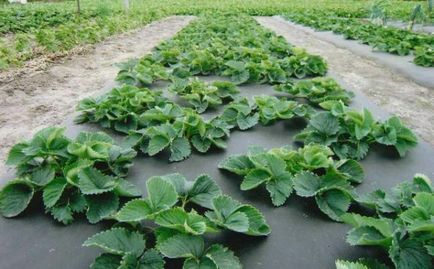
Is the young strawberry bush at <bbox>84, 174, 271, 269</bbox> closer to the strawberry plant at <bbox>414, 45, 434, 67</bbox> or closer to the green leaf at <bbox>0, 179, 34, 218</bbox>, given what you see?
the green leaf at <bbox>0, 179, 34, 218</bbox>

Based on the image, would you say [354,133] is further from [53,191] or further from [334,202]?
[53,191]

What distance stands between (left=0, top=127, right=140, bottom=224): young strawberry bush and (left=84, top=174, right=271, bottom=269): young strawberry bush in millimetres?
204

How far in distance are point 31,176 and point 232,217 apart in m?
1.04

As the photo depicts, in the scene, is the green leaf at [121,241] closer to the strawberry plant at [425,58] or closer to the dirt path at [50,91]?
the dirt path at [50,91]

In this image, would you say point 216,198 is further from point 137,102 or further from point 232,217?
point 137,102

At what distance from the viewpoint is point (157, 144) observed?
2.35 meters

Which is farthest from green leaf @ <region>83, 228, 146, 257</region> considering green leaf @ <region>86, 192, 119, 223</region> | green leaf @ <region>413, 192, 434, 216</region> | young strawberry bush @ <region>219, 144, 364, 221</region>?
green leaf @ <region>413, 192, 434, 216</region>

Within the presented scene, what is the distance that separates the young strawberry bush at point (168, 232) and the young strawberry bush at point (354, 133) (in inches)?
38.2

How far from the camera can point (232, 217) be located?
5.37ft

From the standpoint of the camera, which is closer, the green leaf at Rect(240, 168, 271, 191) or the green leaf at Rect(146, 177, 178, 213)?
the green leaf at Rect(146, 177, 178, 213)

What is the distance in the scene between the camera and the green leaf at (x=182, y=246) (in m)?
1.43

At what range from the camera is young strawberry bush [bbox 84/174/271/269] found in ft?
4.76

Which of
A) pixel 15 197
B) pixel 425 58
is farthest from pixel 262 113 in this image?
pixel 425 58

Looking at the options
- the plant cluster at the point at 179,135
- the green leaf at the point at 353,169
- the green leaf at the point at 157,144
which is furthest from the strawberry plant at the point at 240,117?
the green leaf at the point at 353,169
